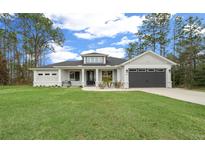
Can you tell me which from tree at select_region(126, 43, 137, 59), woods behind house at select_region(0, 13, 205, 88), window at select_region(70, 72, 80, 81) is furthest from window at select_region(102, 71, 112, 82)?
tree at select_region(126, 43, 137, 59)

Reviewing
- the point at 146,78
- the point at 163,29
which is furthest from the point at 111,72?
the point at 163,29

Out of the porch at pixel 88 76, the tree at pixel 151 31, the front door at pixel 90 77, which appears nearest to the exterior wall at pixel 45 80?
the porch at pixel 88 76

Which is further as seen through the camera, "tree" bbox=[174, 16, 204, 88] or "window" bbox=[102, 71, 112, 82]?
"window" bbox=[102, 71, 112, 82]

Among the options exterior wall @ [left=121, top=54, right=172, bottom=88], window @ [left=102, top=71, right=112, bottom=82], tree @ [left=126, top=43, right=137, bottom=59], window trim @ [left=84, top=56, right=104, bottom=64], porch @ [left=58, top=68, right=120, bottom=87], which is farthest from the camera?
tree @ [left=126, top=43, right=137, bottom=59]

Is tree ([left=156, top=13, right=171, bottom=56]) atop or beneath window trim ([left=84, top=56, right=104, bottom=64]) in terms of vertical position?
atop

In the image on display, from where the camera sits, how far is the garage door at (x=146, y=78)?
18953 millimetres

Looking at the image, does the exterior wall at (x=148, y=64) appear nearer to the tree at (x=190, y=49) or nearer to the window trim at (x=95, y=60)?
the tree at (x=190, y=49)

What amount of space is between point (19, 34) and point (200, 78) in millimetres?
30345

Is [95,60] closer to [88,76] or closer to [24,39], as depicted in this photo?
[88,76]

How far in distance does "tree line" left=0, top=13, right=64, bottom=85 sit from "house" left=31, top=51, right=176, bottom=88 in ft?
30.1

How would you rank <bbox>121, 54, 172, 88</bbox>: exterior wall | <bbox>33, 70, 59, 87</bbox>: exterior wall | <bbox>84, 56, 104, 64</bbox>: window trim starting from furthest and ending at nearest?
1. <bbox>84, 56, 104, 64</bbox>: window trim
2. <bbox>33, 70, 59, 87</bbox>: exterior wall
3. <bbox>121, 54, 172, 88</bbox>: exterior wall

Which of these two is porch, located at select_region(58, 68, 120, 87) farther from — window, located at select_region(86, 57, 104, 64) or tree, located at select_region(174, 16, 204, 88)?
tree, located at select_region(174, 16, 204, 88)

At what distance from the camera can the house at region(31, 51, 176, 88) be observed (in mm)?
18953

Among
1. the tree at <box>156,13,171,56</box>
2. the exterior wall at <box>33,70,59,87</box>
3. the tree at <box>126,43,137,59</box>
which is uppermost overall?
the tree at <box>156,13,171,56</box>
